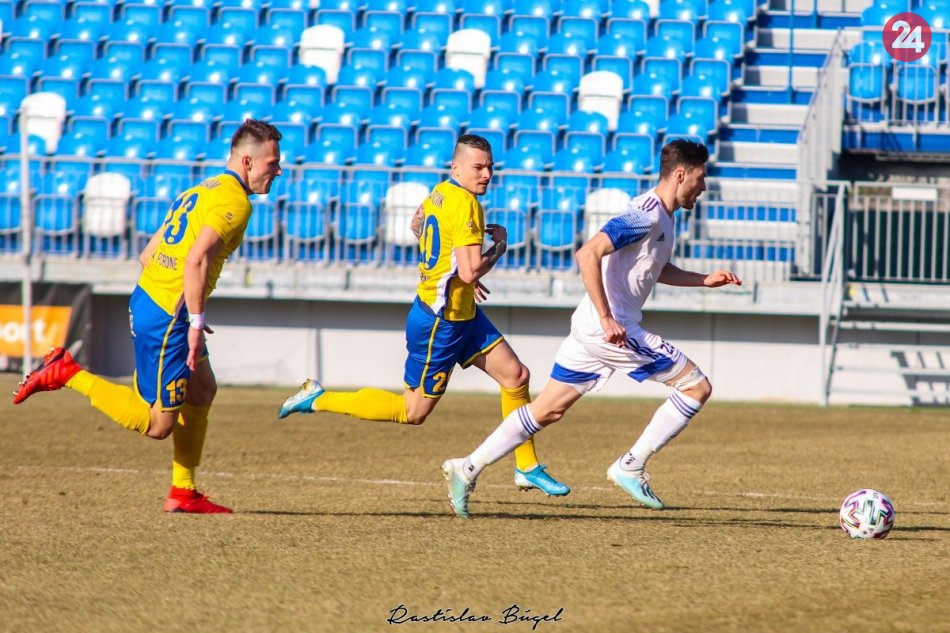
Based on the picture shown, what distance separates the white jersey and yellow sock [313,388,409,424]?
42.2 inches

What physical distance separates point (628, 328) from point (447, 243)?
3.52 feet

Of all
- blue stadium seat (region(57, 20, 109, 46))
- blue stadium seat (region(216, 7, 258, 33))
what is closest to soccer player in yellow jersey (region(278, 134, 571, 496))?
blue stadium seat (region(216, 7, 258, 33))

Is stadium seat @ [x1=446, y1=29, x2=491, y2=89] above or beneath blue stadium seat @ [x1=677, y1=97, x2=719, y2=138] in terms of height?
above

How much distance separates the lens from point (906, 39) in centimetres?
1880

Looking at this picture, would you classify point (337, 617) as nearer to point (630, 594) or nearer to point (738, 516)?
point (630, 594)

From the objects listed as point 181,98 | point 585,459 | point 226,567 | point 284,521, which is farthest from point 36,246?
point 226,567

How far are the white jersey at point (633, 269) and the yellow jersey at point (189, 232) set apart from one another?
183cm

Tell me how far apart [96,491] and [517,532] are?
9.38ft

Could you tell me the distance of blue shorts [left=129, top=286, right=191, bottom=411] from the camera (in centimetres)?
696

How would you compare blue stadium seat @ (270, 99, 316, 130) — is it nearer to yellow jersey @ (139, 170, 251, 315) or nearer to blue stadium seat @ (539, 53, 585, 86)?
blue stadium seat @ (539, 53, 585, 86)

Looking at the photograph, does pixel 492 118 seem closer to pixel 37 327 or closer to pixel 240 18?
pixel 240 18

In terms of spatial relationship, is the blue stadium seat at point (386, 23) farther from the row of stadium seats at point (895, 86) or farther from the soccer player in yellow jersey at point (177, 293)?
the soccer player in yellow jersey at point (177, 293)

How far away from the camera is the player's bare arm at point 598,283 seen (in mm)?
6910

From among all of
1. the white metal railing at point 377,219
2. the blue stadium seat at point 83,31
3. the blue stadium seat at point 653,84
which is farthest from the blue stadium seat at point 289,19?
the blue stadium seat at point 653,84
